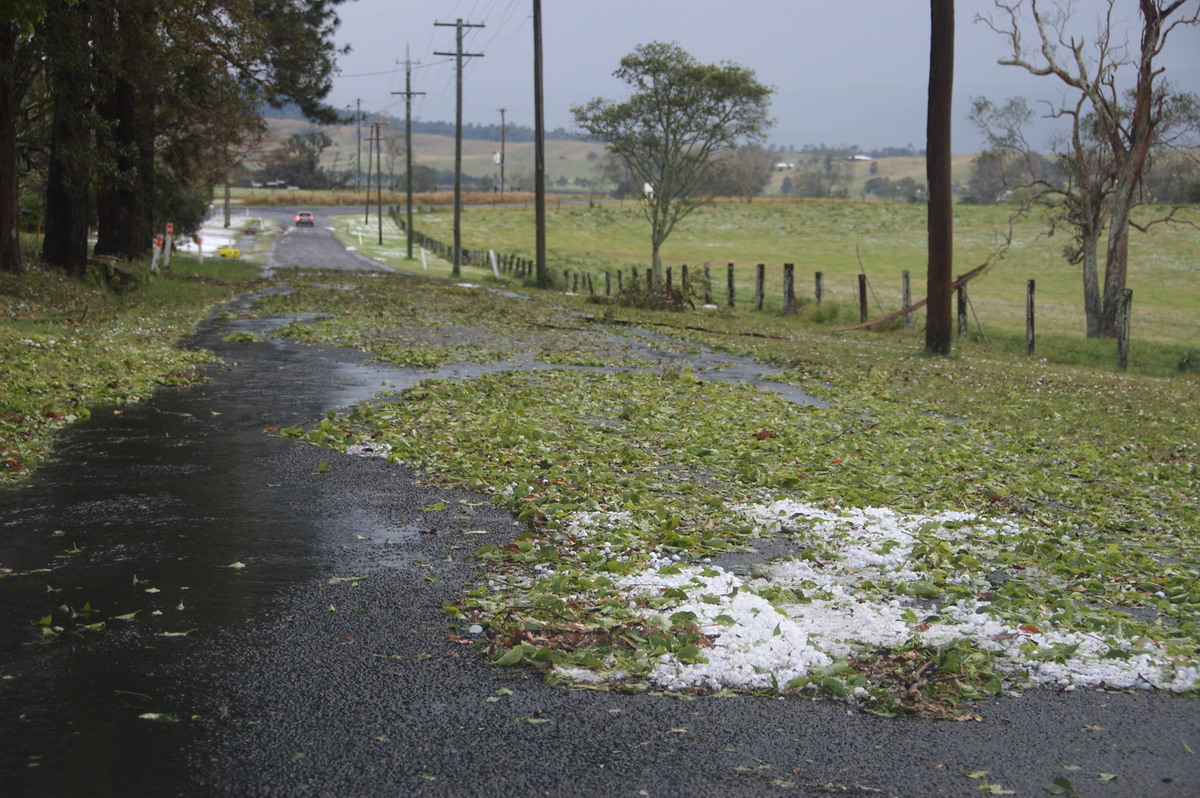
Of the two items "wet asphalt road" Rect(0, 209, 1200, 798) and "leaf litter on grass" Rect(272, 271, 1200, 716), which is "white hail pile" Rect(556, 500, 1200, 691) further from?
"wet asphalt road" Rect(0, 209, 1200, 798)

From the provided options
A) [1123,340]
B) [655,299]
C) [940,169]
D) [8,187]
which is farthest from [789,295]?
[8,187]

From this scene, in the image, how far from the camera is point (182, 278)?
3100 centimetres

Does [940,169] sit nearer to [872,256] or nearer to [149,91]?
[149,91]

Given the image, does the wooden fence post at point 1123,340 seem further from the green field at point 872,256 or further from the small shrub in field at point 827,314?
the small shrub in field at point 827,314

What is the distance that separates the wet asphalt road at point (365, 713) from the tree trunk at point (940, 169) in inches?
622

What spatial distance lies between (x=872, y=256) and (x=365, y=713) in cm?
7419

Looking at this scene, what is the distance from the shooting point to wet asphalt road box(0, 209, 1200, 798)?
3.84 meters

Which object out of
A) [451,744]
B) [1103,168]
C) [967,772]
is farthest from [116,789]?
[1103,168]

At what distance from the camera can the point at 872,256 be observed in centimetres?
7494

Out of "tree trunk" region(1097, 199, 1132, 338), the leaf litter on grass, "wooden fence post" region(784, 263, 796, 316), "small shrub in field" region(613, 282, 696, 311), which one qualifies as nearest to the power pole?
"small shrub in field" region(613, 282, 696, 311)

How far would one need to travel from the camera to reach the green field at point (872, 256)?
33938 millimetres

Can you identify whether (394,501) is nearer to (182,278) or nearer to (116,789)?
(116,789)

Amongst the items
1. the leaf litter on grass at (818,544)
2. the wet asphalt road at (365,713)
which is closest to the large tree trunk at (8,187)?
the leaf litter on grass at (818,544)

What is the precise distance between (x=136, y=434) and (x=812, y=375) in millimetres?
10011
